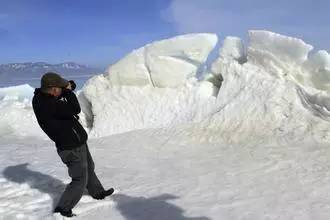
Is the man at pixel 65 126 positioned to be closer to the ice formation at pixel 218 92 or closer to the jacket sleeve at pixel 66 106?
the jacket sleeve at pixel 66 106

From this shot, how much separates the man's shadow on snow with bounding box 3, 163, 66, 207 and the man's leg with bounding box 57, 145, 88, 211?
690mm

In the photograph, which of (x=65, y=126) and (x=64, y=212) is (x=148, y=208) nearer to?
(x=64, y=212)

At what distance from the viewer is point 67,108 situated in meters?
6.09

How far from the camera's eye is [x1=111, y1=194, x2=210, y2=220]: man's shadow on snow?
5977 millimetres

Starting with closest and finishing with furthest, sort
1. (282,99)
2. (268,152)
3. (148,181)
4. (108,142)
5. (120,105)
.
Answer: (148,181)
(268,152)
(282,99)
(108,142)
(120,105)

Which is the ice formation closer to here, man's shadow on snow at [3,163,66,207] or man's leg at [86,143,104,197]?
man's shadow on snow at [3,163,66,207]

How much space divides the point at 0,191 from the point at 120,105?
5.69 metres

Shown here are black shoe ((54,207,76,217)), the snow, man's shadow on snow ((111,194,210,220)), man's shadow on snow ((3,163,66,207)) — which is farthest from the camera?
the snow

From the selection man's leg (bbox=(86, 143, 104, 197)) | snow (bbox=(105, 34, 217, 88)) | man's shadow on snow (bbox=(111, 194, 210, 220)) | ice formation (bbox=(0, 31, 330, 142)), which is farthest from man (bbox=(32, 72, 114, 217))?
snow (bbox=(105, 34, 217, 88))

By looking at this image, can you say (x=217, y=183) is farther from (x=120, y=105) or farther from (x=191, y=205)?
(x=120, y=105)

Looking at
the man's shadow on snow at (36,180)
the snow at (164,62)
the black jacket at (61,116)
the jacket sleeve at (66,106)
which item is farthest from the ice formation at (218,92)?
the jacket sleeve at (66,106)

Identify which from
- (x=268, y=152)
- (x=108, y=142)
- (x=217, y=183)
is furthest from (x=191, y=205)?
(x=108, y=142)

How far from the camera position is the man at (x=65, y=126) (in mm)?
6102

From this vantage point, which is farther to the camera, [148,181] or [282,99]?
[282,99]
